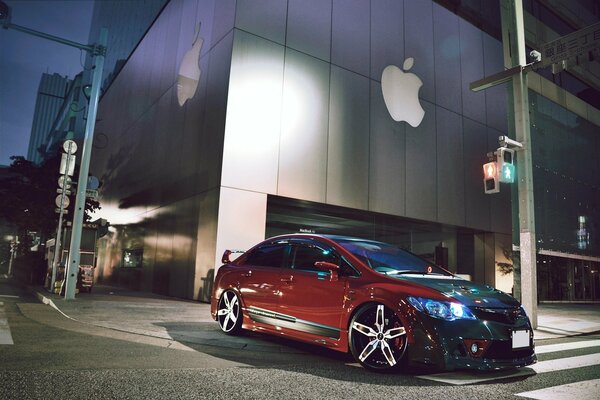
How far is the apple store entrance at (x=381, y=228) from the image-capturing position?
55.1ft

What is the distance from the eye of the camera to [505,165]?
9219 millimetres

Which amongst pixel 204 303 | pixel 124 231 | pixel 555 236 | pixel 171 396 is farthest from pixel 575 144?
pixel 171 396

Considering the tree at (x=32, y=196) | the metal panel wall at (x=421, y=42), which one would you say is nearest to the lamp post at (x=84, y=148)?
the metal panel wall at (x=421, y=42)

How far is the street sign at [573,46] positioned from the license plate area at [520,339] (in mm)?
6793

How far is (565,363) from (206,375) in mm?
4340

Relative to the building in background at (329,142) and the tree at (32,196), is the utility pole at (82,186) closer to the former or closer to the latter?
the building in background at (329,142)

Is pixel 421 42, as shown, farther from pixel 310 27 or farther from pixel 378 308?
pixel 378 308

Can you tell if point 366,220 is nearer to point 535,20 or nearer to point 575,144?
point 575,144

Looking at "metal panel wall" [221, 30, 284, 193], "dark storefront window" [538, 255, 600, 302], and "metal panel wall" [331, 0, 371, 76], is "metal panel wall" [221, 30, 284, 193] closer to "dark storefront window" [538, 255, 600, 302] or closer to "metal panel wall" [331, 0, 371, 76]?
"metal panel wall" [331, 0, 371, 76]

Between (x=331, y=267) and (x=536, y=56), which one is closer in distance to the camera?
(x=331, y=267)

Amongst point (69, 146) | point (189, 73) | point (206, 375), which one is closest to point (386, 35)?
point (189, 73)

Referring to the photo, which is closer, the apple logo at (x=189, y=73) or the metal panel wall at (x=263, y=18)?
the metal panel wall at (x=263, y=18)

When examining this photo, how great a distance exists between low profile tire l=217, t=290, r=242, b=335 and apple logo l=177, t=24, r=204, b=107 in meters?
11.6

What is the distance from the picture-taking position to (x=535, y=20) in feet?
80.8
